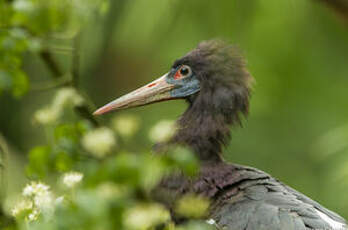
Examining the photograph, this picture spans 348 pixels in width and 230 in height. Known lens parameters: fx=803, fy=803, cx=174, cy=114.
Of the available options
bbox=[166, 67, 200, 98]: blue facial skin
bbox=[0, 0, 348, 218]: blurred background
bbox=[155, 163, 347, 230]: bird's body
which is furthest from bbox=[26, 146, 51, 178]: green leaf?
bbox=[0, 0, 348, 218]: blurred background

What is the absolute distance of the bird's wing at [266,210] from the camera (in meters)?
2.88

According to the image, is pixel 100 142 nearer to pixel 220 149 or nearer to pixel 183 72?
pixel 220 149

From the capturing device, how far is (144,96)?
3568 mm

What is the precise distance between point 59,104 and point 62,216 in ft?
3.39

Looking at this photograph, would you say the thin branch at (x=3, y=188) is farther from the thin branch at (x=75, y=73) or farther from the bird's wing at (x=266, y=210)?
the bird's wing at (x=266, y=210)

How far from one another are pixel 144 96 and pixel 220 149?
1.39 ft

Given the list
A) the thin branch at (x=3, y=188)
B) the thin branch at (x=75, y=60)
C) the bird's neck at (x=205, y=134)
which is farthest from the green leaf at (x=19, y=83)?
the bird's neck at (x=205, y=134)

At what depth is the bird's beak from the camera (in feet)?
11.3

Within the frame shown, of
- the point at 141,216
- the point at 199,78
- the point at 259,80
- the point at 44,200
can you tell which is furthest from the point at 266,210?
the point at 259,80

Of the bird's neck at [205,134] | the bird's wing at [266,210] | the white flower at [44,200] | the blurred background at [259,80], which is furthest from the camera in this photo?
the blurred background at [259,80]

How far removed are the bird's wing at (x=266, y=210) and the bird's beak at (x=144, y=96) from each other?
0.60 m

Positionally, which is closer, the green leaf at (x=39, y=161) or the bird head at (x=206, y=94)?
the green leaf at (x=39, y=161)

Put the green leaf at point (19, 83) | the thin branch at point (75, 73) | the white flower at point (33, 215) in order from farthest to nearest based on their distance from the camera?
the thin branch at point (75, 73) → the green leaf at point (19, 83) → the white flower at point (33, 215)

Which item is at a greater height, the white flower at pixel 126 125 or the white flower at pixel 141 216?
the white flower at pixel 126 125
